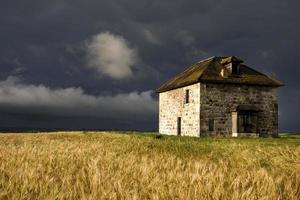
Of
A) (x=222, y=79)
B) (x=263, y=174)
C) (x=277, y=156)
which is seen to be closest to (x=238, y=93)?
(x=222, y=79)

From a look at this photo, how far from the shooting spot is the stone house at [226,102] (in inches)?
1201

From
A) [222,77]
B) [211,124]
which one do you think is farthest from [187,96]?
[211,124]

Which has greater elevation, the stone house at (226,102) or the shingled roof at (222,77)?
the shingled roof at (222,77)

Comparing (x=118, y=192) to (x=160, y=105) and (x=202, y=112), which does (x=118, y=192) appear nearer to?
(x=202, y=112)

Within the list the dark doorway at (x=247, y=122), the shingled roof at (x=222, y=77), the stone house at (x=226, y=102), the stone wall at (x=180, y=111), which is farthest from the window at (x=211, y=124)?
the shingled roof at (x=222, y=77)

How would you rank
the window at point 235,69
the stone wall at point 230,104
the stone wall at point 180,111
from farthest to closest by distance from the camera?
the window at point 235,69 < the stone wall at point 180,111 < the stone wall at point 230,104

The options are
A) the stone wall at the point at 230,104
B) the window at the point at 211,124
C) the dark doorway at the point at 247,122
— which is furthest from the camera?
the dark doorway at the point at 247,122

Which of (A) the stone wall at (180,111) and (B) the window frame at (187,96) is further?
(B) the window frame at (187,96)

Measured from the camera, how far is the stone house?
30.5 metres

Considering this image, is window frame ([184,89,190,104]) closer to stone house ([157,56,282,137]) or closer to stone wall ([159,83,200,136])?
stone house ([157,56,282,137])

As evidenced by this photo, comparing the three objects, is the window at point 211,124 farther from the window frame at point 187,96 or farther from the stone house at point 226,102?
the window frame at point 187,96

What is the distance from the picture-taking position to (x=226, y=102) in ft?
103

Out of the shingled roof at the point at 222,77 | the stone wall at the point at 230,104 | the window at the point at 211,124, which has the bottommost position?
the window at the point at 211,124

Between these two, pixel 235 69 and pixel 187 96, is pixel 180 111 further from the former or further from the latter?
pixel 235 69
